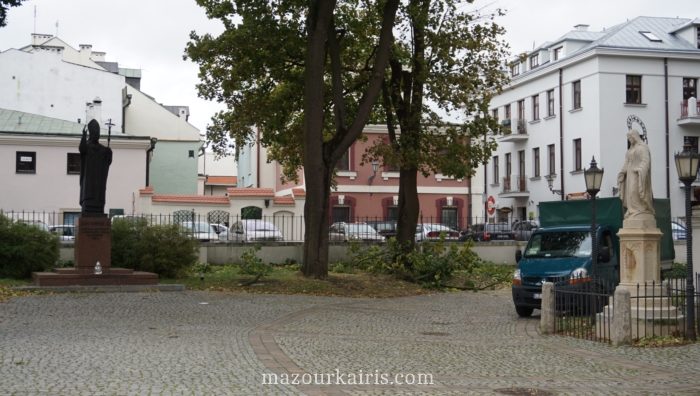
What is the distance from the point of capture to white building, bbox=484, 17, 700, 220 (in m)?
50.3

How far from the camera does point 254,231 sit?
3228cm

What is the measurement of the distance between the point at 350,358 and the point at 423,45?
16.4 metres

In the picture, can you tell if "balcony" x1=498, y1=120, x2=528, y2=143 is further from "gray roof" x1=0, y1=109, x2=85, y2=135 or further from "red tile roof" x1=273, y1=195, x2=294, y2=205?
"gray roof" x1=0, y1=109, x2=85, y2=135

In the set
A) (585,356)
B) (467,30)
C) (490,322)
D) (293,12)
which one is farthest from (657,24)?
(585,356)

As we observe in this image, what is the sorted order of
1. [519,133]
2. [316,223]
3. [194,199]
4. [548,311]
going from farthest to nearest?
1. [519,133]
2. [194,199]
3. [316,223]
4. [548,311]

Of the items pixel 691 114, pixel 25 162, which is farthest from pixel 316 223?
pixel 691 114

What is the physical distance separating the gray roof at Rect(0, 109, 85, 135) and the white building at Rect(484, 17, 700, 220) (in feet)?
89.3

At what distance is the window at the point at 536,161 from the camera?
2264 inches

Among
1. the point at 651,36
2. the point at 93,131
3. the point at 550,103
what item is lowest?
the point at 93,131

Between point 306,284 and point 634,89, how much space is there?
35928mm

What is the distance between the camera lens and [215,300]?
62.7 feet

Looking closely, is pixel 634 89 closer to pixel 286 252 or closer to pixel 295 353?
pixel 286 252

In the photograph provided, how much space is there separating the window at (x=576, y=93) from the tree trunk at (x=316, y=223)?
33.5 metres

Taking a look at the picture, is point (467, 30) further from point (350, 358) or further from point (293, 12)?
point (350, 358)
